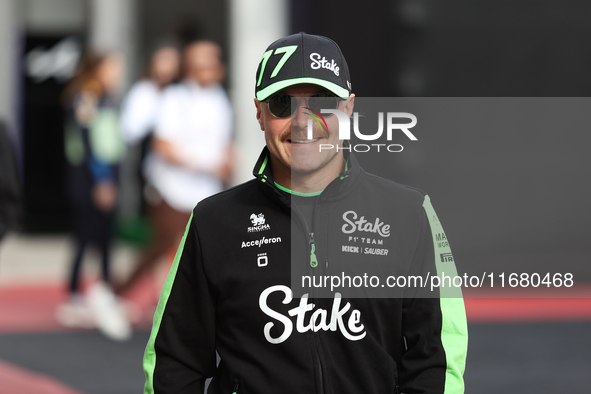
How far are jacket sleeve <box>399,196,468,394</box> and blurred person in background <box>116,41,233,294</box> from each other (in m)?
4.89

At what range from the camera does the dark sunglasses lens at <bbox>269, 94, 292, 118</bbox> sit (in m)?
2.48

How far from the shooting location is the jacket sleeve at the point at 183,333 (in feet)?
8.32

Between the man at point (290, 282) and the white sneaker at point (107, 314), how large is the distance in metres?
4.73

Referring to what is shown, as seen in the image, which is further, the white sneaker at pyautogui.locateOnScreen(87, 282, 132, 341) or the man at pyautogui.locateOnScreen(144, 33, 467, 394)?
the white sneaker at pyautogui.locateOnScreen(87, 282, 132, 341)

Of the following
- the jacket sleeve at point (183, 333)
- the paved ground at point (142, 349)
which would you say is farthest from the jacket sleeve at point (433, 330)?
the paved ground at point (142, 349)

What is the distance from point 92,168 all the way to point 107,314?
4.11 feet

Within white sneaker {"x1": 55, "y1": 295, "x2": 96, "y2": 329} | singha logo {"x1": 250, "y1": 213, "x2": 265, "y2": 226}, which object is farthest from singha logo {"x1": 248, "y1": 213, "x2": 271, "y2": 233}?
white sneaker {"x1": 55, "y1": 295, "x2": 96, "y2": 329}

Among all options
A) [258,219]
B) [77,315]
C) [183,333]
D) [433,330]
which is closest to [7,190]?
[183,333]

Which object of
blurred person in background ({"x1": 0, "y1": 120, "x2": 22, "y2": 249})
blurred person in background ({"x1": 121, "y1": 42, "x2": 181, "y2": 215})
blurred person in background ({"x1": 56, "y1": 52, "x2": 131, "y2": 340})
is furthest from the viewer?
blurred person in background ({"x1": 121, "y1": 42, "x2": 181, "y2": 215})

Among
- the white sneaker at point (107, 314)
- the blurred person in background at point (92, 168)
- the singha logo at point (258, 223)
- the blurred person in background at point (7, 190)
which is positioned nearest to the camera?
the singha logo at point (258, 223)

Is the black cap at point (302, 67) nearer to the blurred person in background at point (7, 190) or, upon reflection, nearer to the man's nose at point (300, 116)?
the man's nose at point (300, 116)

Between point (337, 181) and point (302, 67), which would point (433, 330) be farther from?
point (302, 67)

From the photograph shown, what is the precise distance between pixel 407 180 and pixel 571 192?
2.05 ft

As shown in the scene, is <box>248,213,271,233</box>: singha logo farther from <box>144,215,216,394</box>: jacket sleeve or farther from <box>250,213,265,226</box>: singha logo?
<box>144,215,216,394</box>: jacket sleeve
